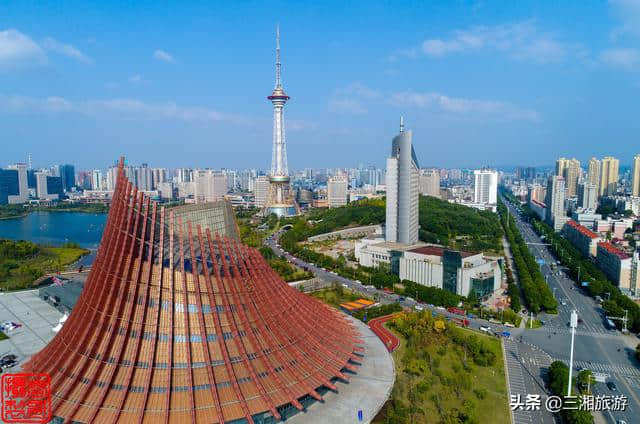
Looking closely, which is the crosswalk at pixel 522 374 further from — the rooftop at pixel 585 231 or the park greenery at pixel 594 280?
the rooftop at pixel 585 231

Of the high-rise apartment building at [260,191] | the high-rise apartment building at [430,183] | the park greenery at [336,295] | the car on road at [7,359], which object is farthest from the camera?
the high-rise apartment building at [430,183]

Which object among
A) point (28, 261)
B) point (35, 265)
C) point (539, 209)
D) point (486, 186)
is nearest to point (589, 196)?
point (539, 209)

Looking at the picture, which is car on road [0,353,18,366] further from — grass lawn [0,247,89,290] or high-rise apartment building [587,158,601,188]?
high-rise apartment building [587,158,601,188]

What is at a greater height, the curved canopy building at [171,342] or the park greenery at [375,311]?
the curved canopy building at [171,342]

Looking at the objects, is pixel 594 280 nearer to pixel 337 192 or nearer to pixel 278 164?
pixel 278 164

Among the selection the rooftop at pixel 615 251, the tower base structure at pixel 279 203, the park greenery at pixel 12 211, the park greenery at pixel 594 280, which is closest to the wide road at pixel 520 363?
the park greenery at pixel 594 280
